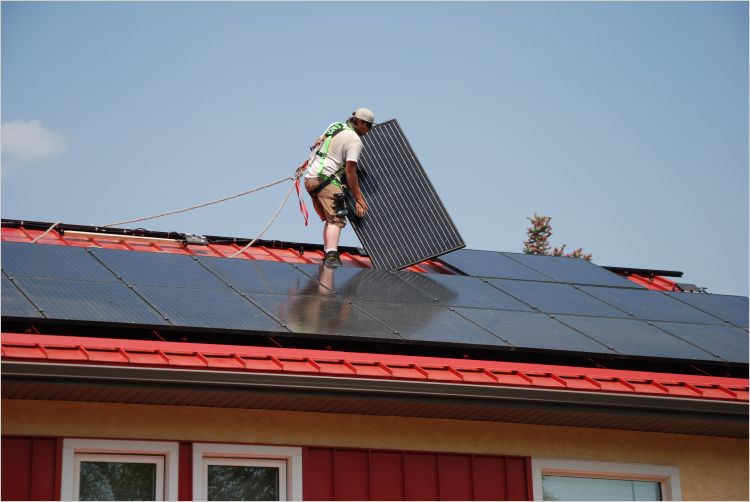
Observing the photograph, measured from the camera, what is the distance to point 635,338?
45.1 ft

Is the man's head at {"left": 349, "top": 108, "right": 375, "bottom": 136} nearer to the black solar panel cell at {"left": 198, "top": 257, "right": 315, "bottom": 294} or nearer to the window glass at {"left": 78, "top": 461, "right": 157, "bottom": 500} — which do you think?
the black solar panel cell at {"left": 198, "top": 257, "right": 315, "bottom": 294}

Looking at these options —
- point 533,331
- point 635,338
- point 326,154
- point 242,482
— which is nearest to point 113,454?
point 242,482

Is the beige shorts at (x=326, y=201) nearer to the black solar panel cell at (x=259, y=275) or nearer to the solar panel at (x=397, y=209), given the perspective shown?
the solar panel at (x=397, y=209)

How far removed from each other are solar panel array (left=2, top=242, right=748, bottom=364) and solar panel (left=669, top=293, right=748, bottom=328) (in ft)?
0.08

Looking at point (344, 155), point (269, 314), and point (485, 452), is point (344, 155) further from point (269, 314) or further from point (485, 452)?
point (485, 452)

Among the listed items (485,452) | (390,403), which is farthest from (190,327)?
(485,452)

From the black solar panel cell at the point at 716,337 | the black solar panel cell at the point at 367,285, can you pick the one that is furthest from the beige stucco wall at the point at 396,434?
the black solar panel cell at the point at 367,285

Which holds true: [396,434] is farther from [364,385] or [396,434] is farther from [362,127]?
[362,127]

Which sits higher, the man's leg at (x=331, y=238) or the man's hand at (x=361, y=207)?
the man's hand at (x=361, y=207)

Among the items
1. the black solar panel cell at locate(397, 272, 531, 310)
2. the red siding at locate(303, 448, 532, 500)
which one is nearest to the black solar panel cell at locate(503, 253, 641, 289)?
the black solar panel cell at locate(397, 272, 531, 310)

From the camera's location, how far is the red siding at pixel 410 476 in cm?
1137

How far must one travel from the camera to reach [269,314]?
12359mm

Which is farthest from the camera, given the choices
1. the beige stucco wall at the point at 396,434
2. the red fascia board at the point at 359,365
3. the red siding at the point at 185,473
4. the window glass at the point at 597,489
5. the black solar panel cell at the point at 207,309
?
the window glass at the point at 597,489

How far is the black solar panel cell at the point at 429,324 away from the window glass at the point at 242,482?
1.97 m
